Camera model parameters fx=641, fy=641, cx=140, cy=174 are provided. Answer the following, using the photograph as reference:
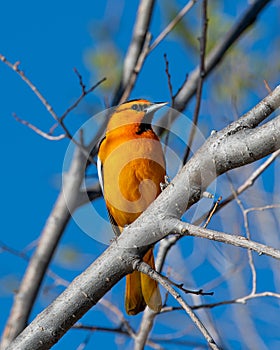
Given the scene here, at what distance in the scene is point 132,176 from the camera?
348cm

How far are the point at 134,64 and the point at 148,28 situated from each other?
0.91ft

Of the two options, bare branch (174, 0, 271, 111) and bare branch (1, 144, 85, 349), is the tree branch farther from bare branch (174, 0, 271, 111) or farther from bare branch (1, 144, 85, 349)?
bare branch (174, 0, 271, 111)

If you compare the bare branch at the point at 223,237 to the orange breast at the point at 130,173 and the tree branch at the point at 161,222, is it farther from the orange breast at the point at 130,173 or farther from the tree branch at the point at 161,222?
the orange breast at the point at 130,173

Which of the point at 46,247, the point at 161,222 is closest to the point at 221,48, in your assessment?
the point at 46,247

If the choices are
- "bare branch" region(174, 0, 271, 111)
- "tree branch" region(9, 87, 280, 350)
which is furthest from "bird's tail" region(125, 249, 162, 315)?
"bare branch" region(174, 0, 271, 111)

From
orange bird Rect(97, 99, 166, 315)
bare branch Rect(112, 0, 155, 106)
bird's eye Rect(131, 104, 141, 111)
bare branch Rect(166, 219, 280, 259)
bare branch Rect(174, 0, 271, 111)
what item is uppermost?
bare branch Rect(112, 0, 155, 106)

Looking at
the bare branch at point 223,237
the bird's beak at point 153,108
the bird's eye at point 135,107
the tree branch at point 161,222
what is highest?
the bird's eye at point 135,107

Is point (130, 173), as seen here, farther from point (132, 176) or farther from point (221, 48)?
point (221, 48)

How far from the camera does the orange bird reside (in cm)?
343

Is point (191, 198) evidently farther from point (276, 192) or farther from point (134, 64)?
point (134, 64)

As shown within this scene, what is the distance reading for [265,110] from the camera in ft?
6.37

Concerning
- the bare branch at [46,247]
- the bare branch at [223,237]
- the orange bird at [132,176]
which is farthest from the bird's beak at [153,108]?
the bare branch at [223,237]

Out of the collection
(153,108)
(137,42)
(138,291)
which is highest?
(137,42)

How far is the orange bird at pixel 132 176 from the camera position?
3430 mm
